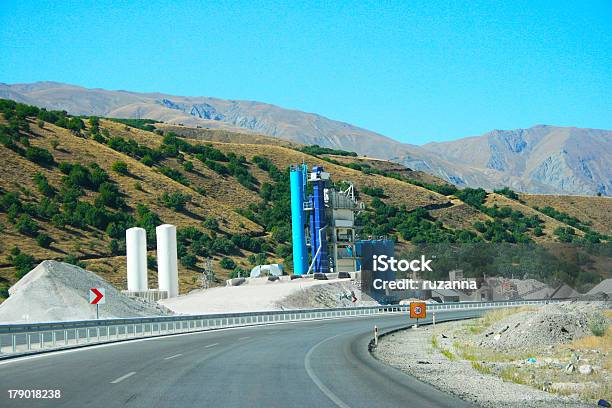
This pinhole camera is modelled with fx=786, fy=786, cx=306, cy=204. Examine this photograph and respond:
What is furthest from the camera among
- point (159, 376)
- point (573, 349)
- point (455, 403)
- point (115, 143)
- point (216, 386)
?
point (115, 143)

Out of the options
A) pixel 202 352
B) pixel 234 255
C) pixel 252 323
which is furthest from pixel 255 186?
pixel 202 352

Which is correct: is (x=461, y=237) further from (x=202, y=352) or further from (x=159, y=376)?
(x=159, y=376)

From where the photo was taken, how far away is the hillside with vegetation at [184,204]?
3374 inches

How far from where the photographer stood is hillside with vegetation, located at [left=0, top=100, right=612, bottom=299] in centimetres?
8569

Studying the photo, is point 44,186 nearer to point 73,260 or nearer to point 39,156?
point 39,156

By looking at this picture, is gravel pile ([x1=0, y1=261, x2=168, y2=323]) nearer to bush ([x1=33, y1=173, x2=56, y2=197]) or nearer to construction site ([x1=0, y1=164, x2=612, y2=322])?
construction site ([x1=0, y1=164, x2=612, y2=322])

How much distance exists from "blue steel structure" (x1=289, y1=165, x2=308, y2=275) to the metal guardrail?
17.4m

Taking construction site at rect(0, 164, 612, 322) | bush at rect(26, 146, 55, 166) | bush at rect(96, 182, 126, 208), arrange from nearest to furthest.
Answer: construction site at rect(0, 164, 612, 322)
bush at rect(96, 182, 126, 208)
bush at rect(26, 146, 55, 166)

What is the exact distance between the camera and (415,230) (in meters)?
116

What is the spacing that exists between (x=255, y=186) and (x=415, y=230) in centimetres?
2775

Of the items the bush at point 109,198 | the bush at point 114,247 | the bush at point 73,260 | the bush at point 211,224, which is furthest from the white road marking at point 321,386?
the bush at point 211,224

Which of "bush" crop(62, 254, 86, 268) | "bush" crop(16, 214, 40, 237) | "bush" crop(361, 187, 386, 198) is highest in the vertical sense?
"bush" crop(361, 187, 386, 198)

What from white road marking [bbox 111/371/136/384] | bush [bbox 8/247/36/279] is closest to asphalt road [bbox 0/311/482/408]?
white road marking [bbox 111/371/136/384]

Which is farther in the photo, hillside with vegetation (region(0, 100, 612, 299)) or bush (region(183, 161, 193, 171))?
bush (region(183, 161, 193, 171))
